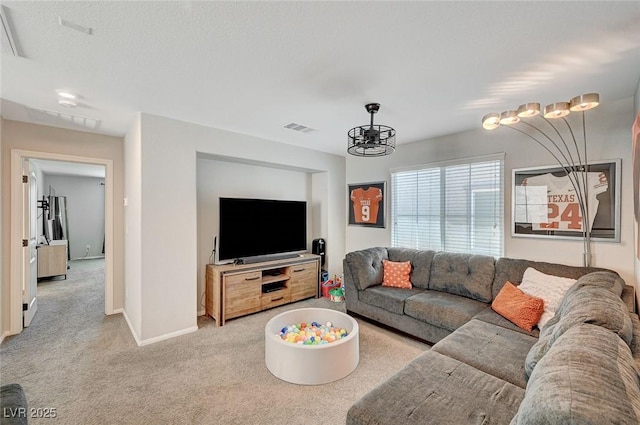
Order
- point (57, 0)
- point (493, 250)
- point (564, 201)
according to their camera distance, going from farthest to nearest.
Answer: point (493, 250) → point (564, 201) → point (57, 0)

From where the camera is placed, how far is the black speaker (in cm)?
466

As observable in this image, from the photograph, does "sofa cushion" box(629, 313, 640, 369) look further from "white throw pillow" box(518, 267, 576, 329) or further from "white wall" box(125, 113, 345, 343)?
"white wall" box(125, 113, 345, 343)

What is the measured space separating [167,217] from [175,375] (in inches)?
61.5

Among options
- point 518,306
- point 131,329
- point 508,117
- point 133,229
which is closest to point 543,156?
point 508,117

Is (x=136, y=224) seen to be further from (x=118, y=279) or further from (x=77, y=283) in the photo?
(x=77, y=283)

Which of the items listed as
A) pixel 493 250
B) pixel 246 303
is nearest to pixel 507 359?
pixel 493 250

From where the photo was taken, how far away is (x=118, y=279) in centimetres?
377

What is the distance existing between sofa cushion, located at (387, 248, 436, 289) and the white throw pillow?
0.97 metres

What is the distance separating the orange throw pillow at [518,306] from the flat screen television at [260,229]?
2698mm

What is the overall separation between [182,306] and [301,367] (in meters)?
1.70

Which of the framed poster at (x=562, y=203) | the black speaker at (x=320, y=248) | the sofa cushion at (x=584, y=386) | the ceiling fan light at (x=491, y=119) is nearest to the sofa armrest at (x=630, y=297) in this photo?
the framed poster at (x=562, y=203)

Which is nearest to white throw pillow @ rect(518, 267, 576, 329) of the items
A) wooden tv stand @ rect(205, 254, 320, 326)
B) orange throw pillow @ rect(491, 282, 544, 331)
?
orange throw pillow @ rect(491, 282, 544, 331)

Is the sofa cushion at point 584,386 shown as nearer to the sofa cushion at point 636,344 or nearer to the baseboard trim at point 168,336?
the sofa cushion at point 636,344

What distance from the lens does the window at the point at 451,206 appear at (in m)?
3.33
